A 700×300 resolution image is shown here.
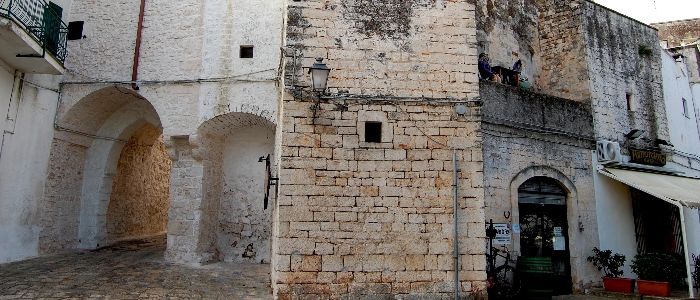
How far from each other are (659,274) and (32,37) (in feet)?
39.4

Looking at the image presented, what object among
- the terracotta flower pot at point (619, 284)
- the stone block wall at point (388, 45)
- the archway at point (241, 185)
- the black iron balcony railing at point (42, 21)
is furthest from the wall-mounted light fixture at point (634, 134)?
the black iron balcony railing at point (42, 21)

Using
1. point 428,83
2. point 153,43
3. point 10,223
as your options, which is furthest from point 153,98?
point 428,83

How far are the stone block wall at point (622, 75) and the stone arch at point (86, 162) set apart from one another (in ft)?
34.0

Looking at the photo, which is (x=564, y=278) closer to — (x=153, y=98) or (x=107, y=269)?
(x=107, y=269)

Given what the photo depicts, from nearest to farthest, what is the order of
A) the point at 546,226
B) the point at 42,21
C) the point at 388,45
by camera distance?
1. the point at 388,45
2. the point at 42,21
3. the point at 546,226

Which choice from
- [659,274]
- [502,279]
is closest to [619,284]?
[659,274]

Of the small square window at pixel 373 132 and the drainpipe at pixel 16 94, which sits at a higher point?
the drainpipe at pixel 16 94

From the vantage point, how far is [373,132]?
247 inches

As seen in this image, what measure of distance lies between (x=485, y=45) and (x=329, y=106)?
5.82 metres

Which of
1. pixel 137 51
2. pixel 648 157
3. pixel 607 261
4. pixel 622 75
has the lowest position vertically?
pixel 607 261

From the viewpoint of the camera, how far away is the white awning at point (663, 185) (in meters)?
8.53

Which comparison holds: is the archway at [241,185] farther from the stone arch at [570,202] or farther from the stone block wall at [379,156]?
the stone arch at [570,202]

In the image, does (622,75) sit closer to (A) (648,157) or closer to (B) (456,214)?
(A) (648,157)

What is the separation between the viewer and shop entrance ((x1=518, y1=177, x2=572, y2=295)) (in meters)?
8.85
